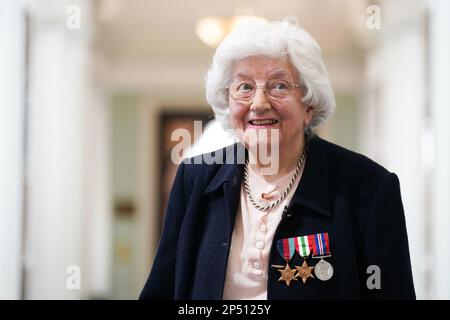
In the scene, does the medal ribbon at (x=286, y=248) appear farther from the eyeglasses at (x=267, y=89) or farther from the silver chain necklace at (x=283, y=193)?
the eyeglasses at (x=267, y=89)

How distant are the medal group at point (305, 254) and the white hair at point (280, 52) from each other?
27 centimetres

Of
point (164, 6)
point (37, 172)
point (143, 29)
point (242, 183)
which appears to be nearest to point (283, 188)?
point (242, 183)

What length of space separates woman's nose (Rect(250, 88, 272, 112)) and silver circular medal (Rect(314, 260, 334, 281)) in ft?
1.01

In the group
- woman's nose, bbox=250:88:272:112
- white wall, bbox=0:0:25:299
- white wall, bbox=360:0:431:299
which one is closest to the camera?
woman's nose, bbox=250:88:272:112

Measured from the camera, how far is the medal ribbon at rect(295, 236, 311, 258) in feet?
3.77

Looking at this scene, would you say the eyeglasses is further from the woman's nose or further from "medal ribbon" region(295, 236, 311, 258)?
"medal ribbon" region(295, 236, 311, 258)

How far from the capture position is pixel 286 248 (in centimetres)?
116

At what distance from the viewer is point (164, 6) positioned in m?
5.00

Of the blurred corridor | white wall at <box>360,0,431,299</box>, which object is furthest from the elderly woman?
white wall at <box>360,0,431,299</box>

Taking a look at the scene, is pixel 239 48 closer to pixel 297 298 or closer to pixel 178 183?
pixel 178 183

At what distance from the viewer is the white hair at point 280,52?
3.81 feet

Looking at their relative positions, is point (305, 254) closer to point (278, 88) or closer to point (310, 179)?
point (310, 179)

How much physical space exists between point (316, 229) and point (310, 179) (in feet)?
0.34

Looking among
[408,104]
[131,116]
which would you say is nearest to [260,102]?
[408,104]
